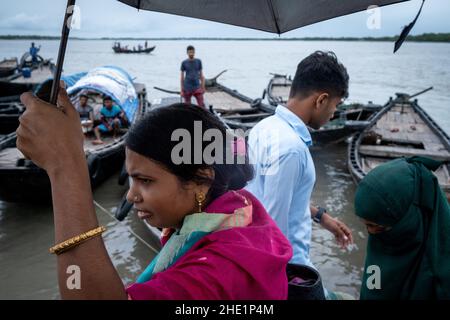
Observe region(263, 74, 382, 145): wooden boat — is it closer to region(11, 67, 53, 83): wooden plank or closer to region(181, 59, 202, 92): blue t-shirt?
region(181, 59, 202, 92): blue t-shirt

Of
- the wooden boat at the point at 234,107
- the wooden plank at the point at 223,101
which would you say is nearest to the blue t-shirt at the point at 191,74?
the wooden boat at the point at 234,107

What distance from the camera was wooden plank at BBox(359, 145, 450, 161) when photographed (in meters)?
6.96

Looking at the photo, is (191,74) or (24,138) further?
(191,74)

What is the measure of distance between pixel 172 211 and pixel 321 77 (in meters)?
1.42

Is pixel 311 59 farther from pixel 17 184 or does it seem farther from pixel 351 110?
pixel 351 110

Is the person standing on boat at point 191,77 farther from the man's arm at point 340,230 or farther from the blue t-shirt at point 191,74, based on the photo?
the man's arm at point 340,230

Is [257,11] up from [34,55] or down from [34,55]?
down

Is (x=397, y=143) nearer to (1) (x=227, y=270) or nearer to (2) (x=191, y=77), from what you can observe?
(2) (x=191, y=77)

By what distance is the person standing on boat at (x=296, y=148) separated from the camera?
1913mm

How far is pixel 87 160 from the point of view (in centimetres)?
505

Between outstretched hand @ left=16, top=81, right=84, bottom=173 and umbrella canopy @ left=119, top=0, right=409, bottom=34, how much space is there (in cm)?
86

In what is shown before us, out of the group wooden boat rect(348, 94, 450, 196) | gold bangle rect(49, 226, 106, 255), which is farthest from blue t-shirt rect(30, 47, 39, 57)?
gold bangle rect(49, 226, 106, 255)

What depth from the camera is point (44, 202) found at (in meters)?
6.73

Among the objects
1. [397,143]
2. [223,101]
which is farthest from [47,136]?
[223,101]
